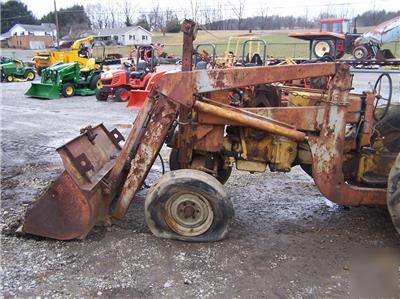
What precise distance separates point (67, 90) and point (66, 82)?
42 centimetres

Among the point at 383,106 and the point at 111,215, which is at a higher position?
the point at 383,106

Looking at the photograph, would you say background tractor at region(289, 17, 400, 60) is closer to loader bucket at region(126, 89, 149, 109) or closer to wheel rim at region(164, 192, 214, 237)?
loader bucket at region(126, 89, 149, 109)

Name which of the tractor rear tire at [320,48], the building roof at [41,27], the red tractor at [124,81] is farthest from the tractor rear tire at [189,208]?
the building roof at [41,27]

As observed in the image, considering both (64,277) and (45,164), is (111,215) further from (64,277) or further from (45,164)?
(45,164)

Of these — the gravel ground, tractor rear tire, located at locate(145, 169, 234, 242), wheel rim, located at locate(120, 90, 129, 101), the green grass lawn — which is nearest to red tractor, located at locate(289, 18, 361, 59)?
the green grass lawn

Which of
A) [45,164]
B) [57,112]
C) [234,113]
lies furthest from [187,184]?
[57,112]

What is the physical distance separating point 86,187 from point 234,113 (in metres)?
1.50

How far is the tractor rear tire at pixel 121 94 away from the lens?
14633 mm

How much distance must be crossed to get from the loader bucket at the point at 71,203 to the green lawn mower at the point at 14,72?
21.1m

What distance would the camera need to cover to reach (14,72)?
23.3 metres

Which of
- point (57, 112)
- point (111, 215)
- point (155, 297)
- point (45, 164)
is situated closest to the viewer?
point (155, 297)

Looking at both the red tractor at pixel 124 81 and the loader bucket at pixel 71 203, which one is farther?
the red tractor at pixel 124 81

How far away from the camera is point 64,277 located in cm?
351

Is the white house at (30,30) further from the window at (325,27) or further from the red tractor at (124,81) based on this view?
the red tractor at (124,81)
